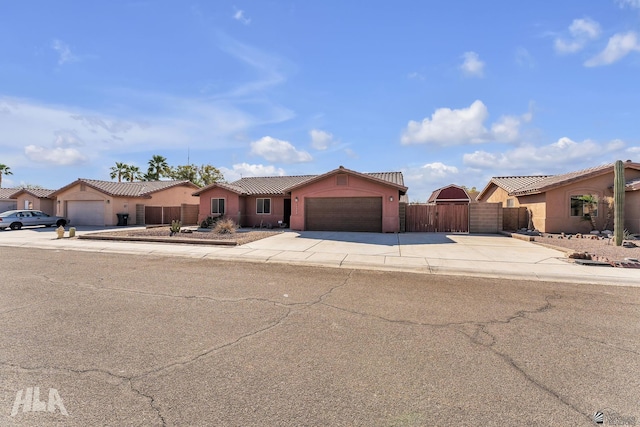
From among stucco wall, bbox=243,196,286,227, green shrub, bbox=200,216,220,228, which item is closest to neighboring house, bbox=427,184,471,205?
stucco wall, bbox=243,196,286,227

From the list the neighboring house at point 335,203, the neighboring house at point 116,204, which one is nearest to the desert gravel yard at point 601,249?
the neighboring house at point 335,203

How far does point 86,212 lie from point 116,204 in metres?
3.04

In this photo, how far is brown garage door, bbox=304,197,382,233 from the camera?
2180cm

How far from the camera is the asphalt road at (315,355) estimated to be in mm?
3012

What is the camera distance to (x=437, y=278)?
888cm

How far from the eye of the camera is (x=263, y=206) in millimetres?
26469

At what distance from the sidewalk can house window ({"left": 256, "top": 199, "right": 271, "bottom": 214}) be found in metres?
9.58

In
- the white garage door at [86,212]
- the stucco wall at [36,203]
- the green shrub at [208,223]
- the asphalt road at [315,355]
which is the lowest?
the asphalt road at [315,355]

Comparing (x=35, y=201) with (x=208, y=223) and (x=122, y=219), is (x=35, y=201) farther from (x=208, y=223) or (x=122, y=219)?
(x=208, y=223)

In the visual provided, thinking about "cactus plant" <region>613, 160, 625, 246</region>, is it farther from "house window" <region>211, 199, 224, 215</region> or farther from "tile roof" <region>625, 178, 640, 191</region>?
"house window" <region>211, 199, 224, 215</region>

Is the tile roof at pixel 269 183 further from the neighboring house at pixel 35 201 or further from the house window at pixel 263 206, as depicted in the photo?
the neighboring house at pixel 35 201

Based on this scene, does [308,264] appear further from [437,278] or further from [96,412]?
[96,412]

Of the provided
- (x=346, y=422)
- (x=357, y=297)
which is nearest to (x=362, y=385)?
(x=346, y=422)

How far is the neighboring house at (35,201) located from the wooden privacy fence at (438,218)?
35084 mm
